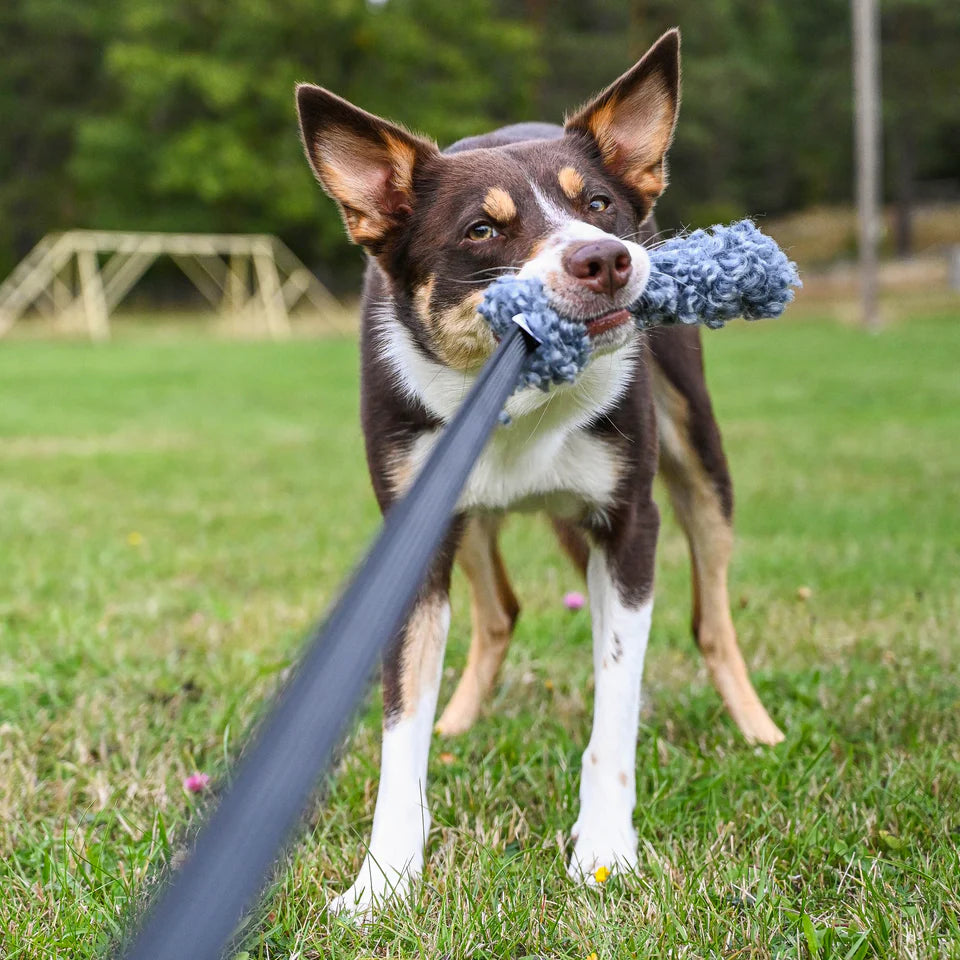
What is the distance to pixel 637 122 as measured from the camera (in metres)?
2.81

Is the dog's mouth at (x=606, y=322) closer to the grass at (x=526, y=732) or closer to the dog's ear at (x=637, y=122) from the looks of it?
the dog's ear at (x=637, y=122)

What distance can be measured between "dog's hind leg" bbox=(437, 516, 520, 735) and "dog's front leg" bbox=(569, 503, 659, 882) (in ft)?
2.19

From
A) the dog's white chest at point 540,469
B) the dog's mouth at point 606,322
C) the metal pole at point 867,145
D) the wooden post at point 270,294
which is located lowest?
the wooden post at point 270,294

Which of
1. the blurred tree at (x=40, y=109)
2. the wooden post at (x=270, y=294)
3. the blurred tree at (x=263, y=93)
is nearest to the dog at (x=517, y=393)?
the wooden post at (x=270, y=294)

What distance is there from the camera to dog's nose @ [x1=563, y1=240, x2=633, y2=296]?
7.25 ft

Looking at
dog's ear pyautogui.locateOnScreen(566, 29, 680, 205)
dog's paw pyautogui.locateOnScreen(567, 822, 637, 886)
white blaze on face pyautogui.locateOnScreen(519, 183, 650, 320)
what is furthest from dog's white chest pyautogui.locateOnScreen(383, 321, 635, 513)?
dog's paw pyautogui.locateOnScreen(567, 822, 637, 886)

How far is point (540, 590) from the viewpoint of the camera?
187 inches

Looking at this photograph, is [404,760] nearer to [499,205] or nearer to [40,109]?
[499,205]

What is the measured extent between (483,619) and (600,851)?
1.16 meters

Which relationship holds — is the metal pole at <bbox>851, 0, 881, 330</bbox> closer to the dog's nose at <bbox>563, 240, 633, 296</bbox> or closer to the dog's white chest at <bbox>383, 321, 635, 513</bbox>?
the dog's white chest at <bbox>383, 321, 635, 513</bbox>

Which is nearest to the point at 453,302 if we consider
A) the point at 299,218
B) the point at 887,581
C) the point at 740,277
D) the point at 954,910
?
the point at 740,277

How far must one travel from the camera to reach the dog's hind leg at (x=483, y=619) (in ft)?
11.1

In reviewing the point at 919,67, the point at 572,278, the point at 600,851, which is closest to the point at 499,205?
the point at 572,278

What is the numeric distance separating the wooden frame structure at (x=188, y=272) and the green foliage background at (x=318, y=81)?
6.54 ft
